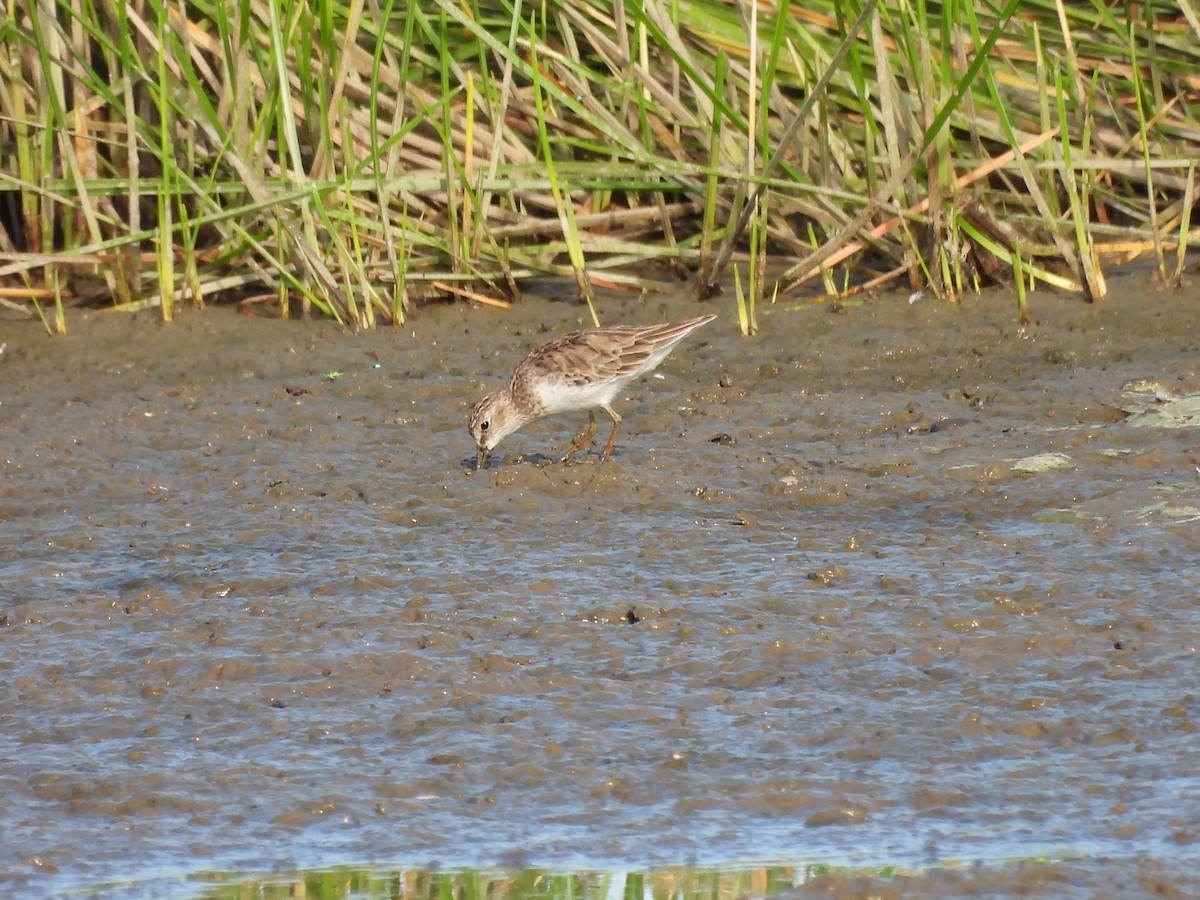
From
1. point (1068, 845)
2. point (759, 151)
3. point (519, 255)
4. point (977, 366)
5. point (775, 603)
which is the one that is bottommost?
point (1068, 845)

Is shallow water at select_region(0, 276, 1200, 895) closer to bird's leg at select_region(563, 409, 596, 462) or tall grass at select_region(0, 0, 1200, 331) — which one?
bird's leg at select_region(563, 409, 596, 462)

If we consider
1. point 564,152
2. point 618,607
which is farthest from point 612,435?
point 564,152

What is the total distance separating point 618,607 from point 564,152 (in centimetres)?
455

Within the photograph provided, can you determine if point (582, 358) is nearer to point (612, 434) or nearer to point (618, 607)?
point (612, 434)

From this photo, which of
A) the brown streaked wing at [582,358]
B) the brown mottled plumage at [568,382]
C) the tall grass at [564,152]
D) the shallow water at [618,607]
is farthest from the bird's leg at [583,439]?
the tall grass at [564,152]

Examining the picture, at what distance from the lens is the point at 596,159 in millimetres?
9195

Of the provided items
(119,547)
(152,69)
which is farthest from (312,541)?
(152,69)

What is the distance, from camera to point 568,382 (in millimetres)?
6824

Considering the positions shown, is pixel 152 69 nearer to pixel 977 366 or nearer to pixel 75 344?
pixel 75 344

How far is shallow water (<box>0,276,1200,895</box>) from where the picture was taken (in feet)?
12.6

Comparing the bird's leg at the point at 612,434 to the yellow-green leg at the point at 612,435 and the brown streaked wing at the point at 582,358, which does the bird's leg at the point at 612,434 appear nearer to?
the yellow-green leg at the point at 612,435

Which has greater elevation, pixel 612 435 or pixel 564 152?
pixel 564 152

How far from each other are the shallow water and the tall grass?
1.58ft

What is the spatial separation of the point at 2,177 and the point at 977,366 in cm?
473
